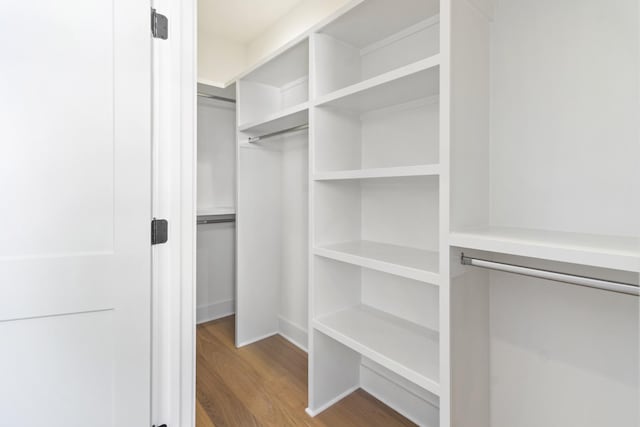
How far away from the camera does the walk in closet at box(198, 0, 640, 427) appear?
1.07 metres

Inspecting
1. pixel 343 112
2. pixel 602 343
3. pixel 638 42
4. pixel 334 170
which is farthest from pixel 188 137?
pixel 602 343

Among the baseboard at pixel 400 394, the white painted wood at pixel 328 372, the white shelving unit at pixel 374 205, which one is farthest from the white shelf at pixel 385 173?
the baseboard at pixel 400 394

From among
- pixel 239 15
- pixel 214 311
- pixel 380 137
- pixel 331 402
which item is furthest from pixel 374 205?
pixel 239 15

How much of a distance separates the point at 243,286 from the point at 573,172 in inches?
87.4

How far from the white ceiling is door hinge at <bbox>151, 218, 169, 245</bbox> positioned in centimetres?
220

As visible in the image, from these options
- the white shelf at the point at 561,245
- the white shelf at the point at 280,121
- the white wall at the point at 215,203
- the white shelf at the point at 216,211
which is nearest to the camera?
the white shelf at the point at 561,245

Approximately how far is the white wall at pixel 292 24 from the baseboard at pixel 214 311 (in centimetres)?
238

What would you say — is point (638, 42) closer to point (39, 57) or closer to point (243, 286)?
point (39, 57)

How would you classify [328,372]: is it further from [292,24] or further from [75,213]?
[292,24]

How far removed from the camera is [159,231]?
1.20 m

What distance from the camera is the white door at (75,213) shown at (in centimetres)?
98

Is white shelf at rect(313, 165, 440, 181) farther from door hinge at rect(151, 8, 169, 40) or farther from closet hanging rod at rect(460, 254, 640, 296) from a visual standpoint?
door hinge at rect(151, 8, 169, 40)

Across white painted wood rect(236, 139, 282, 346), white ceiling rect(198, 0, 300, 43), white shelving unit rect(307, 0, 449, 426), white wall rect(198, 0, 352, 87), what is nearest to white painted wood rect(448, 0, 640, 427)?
white shelving unit rect(307, 0, 449, 426)

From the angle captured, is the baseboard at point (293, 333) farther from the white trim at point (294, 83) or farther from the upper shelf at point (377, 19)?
the upper shelf at point (377, 19)
